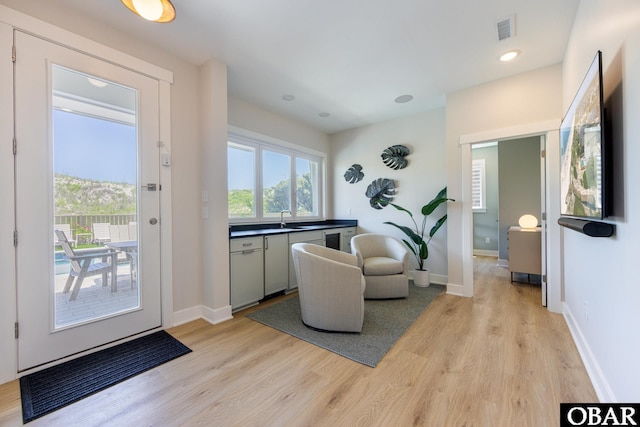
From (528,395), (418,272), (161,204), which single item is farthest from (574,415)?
(161,204)

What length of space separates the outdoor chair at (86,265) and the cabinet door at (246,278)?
1.02 m

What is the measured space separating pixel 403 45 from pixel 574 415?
2847 mm

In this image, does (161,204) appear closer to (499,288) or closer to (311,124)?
(311,124)

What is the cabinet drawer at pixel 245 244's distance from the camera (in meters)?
2.80

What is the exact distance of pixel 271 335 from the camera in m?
2.31

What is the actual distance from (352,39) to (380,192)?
250cm

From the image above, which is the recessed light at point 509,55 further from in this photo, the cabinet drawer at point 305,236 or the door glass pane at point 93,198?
the door glass pane at point 93,198

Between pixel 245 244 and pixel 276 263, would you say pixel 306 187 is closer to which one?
pixel 276 263

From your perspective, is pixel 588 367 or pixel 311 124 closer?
pixel 588 367

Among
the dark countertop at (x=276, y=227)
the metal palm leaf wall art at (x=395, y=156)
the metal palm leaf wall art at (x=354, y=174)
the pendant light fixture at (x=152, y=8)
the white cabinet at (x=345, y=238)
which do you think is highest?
the pendant light fixture at (x=152, y=8)

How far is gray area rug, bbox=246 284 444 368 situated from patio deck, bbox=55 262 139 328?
1118mm

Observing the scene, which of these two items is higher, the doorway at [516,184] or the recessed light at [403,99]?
the recessed light at [403,99]

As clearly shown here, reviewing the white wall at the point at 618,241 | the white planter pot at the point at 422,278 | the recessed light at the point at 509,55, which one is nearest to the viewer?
the white wall at the point at 618,241

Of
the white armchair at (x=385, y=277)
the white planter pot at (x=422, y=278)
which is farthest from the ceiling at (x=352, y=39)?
the white planter pot at (x=422, y=278)
